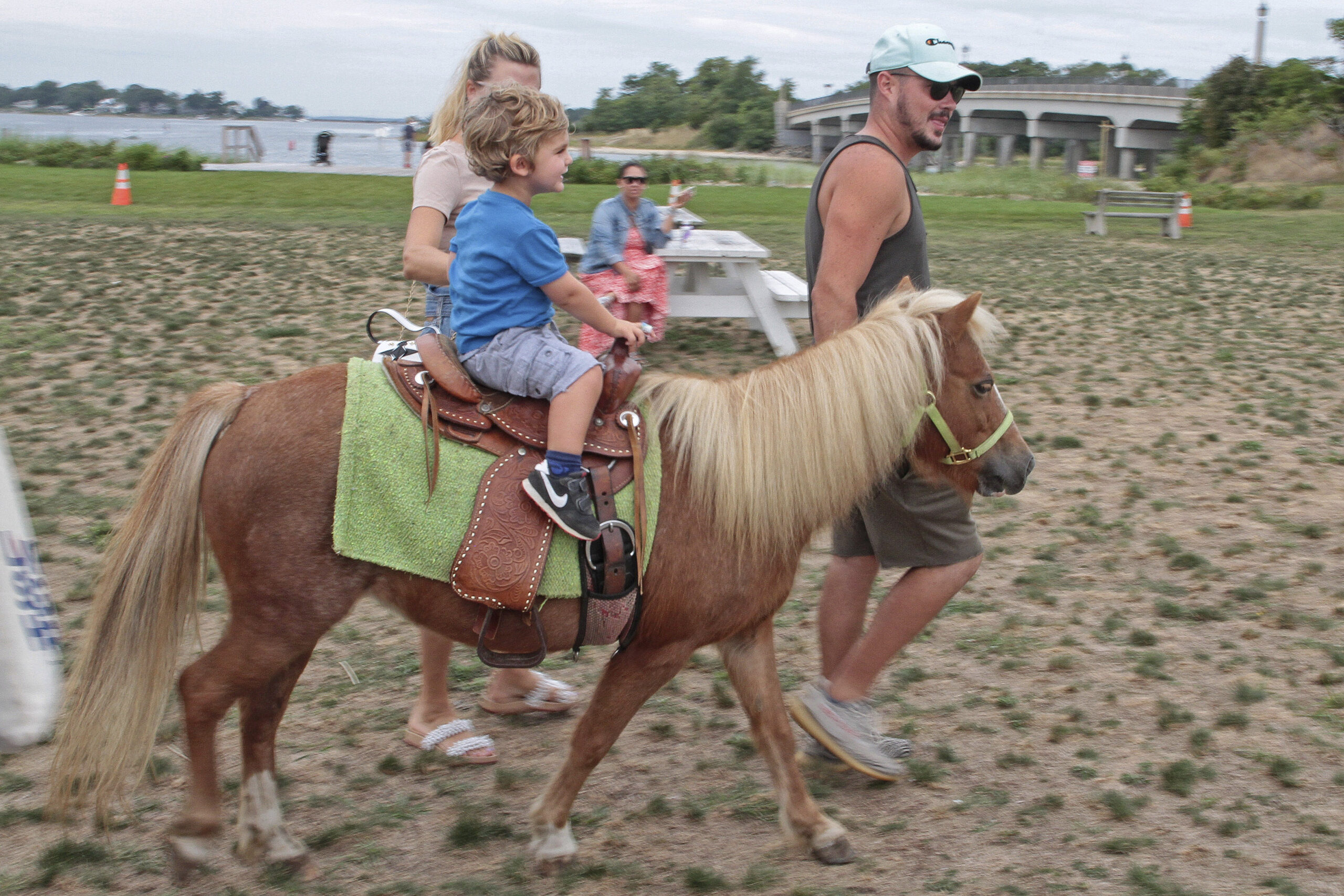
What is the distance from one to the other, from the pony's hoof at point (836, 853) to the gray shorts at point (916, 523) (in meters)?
0.89

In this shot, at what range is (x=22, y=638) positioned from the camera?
356 cm

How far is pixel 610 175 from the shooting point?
2664 cm

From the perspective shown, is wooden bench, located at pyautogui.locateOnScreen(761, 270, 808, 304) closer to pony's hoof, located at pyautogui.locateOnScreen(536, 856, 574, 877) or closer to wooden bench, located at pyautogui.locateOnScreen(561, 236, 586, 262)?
wooden bench, located at pyautogui.locateOnScreen(561, 236, 586, 262)

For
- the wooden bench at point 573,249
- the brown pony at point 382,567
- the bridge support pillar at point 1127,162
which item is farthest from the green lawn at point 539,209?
the bridge support pillar at point 1127,162

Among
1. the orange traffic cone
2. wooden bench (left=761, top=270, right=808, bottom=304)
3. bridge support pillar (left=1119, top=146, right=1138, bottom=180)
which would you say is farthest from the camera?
bridge support pillar (left=1119, top=146, right=1138, bottom=180)

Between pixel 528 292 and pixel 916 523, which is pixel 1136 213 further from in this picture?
pixel 528 292

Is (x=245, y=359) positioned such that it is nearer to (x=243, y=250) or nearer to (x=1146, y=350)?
(x=243, y=250)

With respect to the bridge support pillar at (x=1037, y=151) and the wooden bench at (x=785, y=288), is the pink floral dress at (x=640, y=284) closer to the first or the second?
the wooden bench at (x=785, y=288)

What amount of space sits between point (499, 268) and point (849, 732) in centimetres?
186

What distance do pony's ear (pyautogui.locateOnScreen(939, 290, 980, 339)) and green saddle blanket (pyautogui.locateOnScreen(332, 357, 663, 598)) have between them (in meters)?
1.00

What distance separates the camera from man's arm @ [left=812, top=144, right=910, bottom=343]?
313cm

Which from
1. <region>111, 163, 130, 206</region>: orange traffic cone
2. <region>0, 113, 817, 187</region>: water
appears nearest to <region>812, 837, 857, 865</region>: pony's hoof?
<region>111, 163, 130, 206</region>: orange traffic cone

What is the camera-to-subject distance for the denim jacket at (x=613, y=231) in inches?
332

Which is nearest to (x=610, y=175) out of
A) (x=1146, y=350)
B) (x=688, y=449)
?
(x=1146, y=350)
